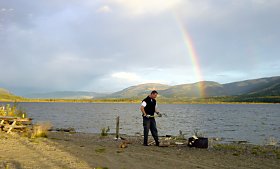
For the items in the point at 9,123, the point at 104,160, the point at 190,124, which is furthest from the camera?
the point at 190,124

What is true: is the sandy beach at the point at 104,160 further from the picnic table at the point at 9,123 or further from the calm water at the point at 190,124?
the calm water at the point at 190,124

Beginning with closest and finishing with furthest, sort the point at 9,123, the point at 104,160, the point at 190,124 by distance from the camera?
the point at 104,160
the point at 9,123
the point at 190,124

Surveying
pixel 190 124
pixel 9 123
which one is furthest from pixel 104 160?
pixel 190 124

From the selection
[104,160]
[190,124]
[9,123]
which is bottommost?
[190,124]

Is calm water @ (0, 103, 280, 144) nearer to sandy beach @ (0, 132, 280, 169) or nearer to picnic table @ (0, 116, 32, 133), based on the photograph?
picnic table @ (0, 116, 32, 133)

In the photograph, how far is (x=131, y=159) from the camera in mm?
10844

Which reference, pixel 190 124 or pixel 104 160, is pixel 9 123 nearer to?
pixel 104 160

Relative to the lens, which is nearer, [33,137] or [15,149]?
[15,149]

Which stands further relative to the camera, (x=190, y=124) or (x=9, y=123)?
(x=190, y=124)

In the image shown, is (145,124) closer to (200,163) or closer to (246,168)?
(200,163)

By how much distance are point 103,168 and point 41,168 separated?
1838 millimetres

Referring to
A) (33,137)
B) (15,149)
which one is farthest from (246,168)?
(33,137)

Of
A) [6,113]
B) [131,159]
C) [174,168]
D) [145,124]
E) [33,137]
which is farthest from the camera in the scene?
[6,113]

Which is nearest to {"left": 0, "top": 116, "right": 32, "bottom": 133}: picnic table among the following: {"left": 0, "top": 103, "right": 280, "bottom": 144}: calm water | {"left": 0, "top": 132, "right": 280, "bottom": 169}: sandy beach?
{"left": 0, "top": 132, "right": 280, "bottom": 169}: sandy beach
